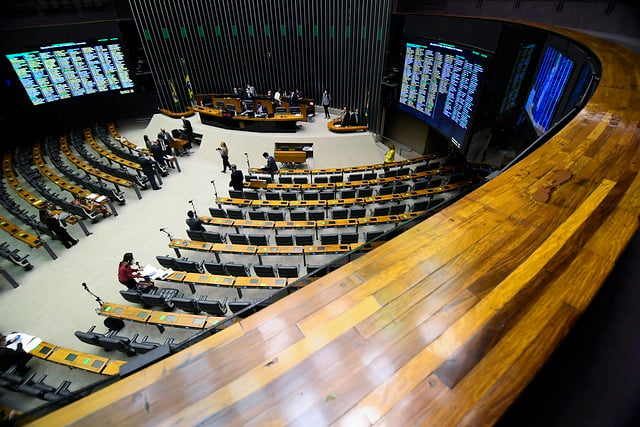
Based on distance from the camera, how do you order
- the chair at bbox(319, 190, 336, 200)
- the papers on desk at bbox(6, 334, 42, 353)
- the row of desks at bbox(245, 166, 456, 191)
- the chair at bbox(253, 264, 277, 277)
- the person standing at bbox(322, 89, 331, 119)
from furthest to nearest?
the person standing at bbox(322, 89, 331, 119) → the row of desks at bbox(245, 166, 456, 191) → the chair at bbox(319, 190, 336, 200) → the chair at bbox(253, 264, 277, 277) → the papers on desk at bbox(6, 334, 42, 353)

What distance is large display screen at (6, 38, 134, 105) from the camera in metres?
9.96

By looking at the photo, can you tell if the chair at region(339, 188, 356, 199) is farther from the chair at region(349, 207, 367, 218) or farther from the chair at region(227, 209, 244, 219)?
the chair at region(227, 209, 244, 219)

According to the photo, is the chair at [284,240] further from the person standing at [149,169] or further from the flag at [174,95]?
the flag at [174,95]

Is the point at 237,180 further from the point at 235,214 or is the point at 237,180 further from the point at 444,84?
the point at 444,84

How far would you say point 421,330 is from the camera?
4.31ft

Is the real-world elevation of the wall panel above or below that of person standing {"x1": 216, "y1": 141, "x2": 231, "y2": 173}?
above

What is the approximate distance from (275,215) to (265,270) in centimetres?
216

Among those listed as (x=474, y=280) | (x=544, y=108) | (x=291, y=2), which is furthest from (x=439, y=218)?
(x=291, y=2)

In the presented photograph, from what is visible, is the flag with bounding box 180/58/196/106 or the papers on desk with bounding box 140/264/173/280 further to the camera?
the flag with bounding box 180/58/196/106

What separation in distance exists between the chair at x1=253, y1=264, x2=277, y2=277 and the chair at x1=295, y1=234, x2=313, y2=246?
98cm

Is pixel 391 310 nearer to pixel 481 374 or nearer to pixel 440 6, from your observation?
pixel 481 374

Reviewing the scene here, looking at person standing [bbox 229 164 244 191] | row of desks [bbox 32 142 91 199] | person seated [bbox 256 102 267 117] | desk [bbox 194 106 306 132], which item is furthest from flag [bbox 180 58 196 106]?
person standing [bbox 229 164 244 191]

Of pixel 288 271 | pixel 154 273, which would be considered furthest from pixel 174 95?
pixel 288 271

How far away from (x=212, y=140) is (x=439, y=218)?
10.6 m
